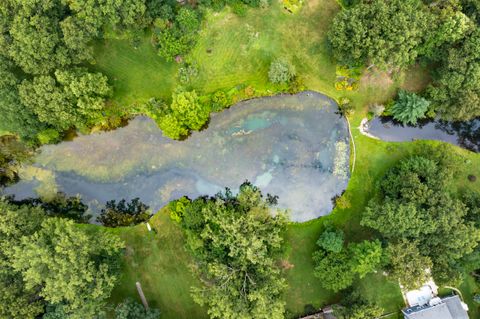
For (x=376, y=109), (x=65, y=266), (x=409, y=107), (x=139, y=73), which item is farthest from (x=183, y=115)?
(x=409, y=107)

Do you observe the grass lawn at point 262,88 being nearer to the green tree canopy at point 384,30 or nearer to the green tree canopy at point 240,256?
the green tree canopy at point 384,30

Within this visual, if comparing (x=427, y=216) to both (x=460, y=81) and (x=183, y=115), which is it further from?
(x=183, y=115)

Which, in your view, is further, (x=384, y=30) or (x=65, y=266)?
(x=384, y=30)

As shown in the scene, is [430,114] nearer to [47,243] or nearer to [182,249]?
[182,249]

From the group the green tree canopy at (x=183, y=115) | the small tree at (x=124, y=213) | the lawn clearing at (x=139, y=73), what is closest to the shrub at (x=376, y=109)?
the green tree canopy at (x=183, y=115)

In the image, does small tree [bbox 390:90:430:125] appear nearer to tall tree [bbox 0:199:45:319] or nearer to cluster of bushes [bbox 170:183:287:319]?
cluster of bushes [bbox 170:183:287:319]
